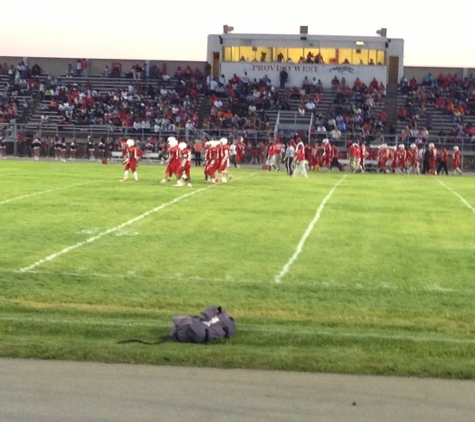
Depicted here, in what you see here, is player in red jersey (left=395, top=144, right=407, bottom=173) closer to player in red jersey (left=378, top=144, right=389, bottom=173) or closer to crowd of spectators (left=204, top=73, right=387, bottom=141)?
player in red jersey (left=378, top=144, right=389, bottom=173)

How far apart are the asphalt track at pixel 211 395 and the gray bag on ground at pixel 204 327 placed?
0.98 metres

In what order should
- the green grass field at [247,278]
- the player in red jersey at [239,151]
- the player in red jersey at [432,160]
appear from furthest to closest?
the player in red jersey at [239,151], the player in red jersey at [432,160], the green grass field at [247,278]

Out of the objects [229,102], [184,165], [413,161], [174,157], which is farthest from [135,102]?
[184,165]

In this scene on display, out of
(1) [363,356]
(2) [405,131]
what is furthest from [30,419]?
(2) [405,131]

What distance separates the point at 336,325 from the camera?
1078cm

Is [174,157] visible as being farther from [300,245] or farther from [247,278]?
[247,278]

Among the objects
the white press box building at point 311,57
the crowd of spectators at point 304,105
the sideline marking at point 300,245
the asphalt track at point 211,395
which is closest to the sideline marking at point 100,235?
the sideline marking at point 300,245

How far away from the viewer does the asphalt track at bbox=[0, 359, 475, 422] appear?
23.0ft

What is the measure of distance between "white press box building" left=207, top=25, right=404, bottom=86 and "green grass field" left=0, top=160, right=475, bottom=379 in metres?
39.3

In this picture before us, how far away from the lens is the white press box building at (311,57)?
211 feet

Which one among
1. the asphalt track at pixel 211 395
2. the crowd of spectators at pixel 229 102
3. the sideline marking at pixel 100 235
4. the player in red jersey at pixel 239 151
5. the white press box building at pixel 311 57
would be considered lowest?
the player in red jersey at pixel 239 151

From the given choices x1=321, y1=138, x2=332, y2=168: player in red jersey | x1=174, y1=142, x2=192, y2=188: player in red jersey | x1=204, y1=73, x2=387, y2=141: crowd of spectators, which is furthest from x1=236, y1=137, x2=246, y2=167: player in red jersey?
x1=174, y1=142, x2=192, y2=188: player in red jersey

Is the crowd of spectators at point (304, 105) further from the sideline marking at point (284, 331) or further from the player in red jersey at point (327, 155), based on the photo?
the sideline marking at point (284, 331)

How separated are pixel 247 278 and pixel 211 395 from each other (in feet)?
20.7
